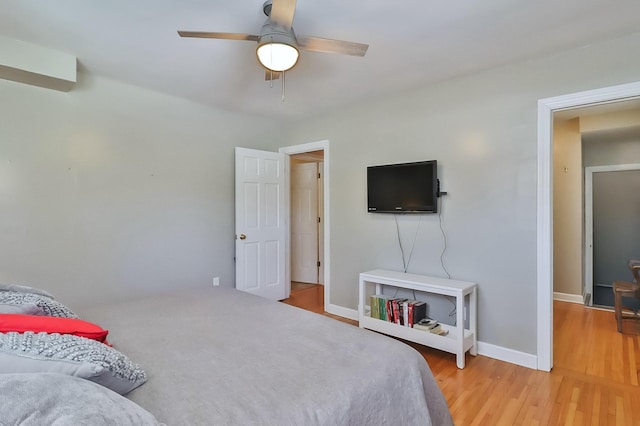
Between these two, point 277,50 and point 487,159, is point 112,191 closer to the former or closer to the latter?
point 277,50

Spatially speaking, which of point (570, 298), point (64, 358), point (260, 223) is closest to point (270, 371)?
point (64, 358)

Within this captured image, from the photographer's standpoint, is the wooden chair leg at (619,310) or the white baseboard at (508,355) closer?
the white baseboard at (508,355)

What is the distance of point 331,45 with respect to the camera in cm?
196

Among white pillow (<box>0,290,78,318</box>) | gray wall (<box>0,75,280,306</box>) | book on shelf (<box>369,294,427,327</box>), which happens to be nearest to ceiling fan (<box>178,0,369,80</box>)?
white pillow (<box>0,290,78,318</box>)

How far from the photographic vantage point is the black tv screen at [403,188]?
3.17 meters

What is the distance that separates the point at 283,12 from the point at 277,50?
0.20m

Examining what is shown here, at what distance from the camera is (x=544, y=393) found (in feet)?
7.60

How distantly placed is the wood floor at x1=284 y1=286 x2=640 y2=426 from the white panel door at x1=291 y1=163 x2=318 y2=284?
2.89 meters

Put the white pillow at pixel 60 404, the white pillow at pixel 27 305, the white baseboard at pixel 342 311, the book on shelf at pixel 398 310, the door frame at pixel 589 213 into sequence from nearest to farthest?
the white pillow at pixel 60 404 < the white pillow at pixel 27 305 < the book on shelf at pixel 398 310 < the white baseboard at pixel 342 311 < the door frame at pixel 589 213

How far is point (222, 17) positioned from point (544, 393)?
3247mm

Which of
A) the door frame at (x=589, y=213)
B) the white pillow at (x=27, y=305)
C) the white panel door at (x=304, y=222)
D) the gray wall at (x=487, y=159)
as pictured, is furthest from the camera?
the white panel door at (x=304, y=222)

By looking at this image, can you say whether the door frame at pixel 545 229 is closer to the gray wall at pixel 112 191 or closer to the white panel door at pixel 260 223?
the white panel door at pixel 260 223

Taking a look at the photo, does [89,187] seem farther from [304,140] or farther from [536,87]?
[536,87]

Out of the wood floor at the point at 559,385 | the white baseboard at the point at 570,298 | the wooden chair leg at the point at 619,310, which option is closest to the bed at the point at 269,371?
the wood floor at the point at 559,385
